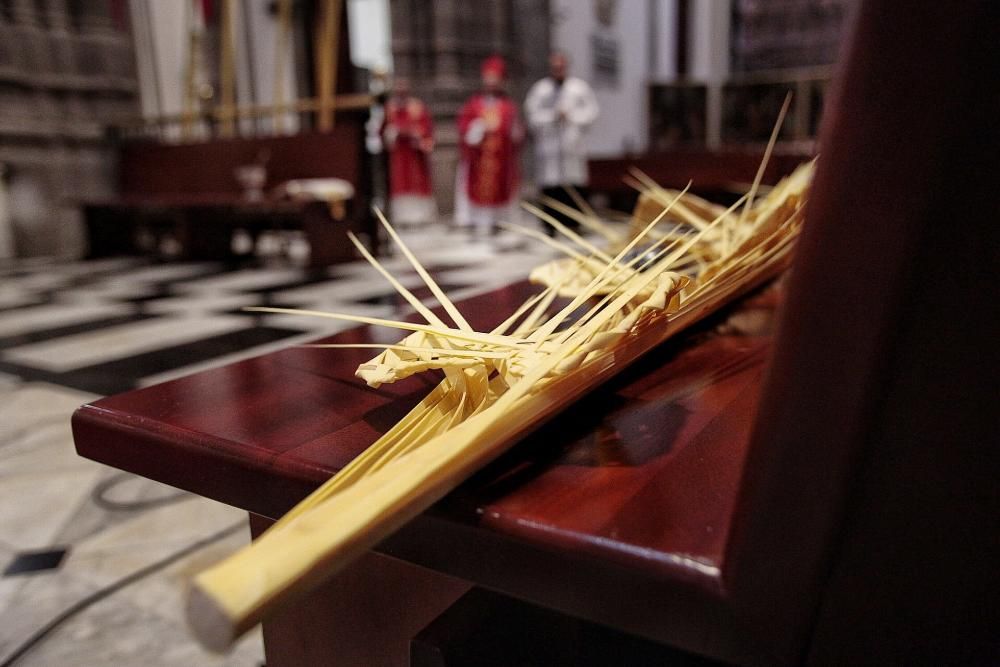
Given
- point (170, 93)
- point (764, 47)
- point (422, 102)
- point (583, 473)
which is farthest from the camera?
point (764, 47)

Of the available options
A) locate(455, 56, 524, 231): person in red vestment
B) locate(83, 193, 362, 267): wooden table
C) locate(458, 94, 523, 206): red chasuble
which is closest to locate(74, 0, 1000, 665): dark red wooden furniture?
locate(83, 193, 362, 267): wooden table

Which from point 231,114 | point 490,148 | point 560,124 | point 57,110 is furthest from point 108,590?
point 560,124

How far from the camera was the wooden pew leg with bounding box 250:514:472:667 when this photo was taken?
568mm

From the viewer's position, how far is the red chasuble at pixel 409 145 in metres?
7.71

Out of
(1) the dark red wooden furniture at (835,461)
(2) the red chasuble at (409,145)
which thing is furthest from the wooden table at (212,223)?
(1) the dark red wooden furniture at (835,461)

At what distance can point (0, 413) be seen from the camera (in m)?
1.99

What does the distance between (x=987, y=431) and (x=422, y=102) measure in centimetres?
852

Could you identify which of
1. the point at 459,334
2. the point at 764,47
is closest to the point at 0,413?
the point at 459,334

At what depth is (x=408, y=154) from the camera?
782cm

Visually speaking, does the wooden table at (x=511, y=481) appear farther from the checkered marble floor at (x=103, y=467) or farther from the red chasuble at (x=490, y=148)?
the red chasuble at (x=490, y=148)

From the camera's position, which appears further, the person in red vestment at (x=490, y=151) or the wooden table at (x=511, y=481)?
the person in red vestment at (x=490, y=151)

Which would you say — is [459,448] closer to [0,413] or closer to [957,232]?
[957,232]

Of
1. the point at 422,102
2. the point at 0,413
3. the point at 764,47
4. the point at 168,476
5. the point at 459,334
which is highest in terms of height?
the point at 764,47

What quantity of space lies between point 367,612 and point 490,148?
23.5ft
